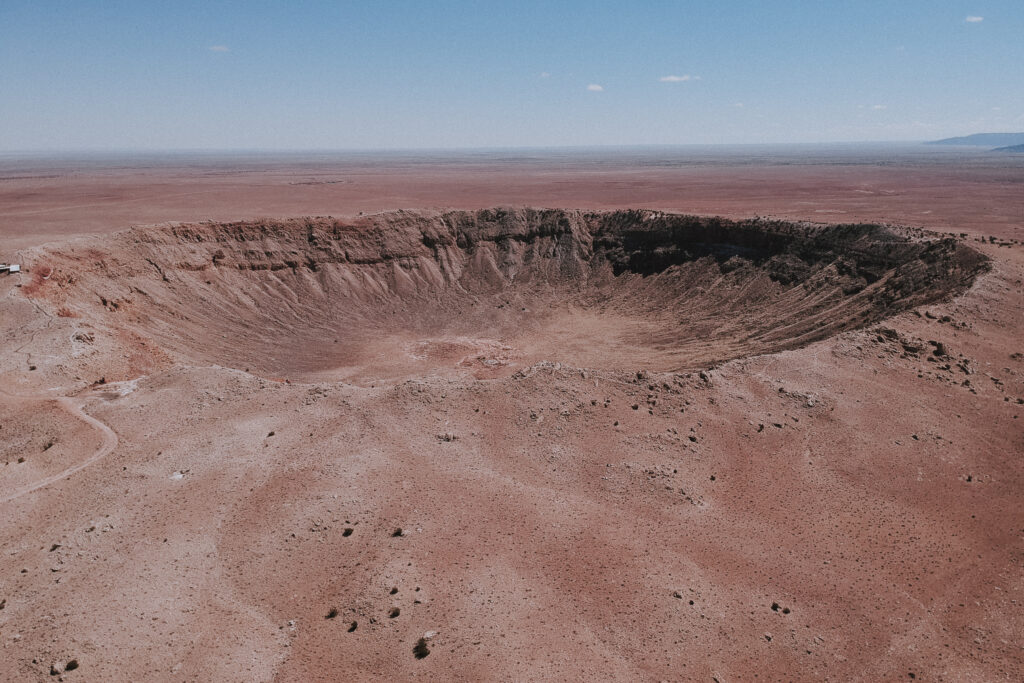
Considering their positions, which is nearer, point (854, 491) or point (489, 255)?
point (854, 491)

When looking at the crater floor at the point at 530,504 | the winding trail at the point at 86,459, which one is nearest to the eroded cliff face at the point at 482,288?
the crater floor at the point at 530,504

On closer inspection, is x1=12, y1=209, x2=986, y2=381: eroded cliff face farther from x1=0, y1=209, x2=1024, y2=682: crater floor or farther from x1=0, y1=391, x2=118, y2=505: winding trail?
x1=0, y1=391, x2=118, y2=505: winding trail

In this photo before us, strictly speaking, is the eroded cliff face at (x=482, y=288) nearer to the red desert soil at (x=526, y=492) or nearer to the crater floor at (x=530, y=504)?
the red desert soil at (x=526, y=492)

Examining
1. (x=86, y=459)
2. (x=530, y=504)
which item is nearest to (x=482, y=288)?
(x=530, y=504)

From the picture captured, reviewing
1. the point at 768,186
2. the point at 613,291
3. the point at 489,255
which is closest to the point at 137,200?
the point at 489,255

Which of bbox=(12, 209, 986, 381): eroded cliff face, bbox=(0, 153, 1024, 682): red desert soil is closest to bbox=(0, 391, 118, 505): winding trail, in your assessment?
bbox=(0, 153, 1024, 682): red desert soil

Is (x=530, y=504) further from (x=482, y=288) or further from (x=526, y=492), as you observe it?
(x=482, y=288)

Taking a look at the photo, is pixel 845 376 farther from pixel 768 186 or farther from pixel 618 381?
pixel 768 186
